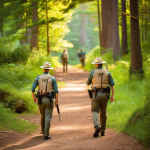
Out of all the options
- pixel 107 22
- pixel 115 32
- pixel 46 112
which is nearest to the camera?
pixel 46 112

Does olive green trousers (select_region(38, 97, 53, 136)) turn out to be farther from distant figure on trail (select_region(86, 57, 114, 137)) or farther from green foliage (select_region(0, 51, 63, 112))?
green foliage (select_region(0, 51, 63, 112))

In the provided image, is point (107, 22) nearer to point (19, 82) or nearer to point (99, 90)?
point (19, 82)

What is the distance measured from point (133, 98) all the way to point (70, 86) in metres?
6.35

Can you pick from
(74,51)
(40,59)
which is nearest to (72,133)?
(40,59)

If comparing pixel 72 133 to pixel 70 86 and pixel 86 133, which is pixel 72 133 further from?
pixel 70 86

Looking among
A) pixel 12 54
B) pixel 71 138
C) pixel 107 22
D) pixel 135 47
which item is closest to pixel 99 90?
pixel 71 138

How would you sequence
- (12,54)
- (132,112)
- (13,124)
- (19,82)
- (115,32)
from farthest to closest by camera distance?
1. (115,32)
2. (12,54)
3. (19,82)
4. (13,124)
5. (132,112)

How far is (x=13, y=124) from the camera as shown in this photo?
7.85m

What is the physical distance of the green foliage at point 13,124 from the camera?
24.7ft

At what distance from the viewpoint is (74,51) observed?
6675 cm

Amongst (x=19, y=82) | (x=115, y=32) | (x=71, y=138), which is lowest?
(x=71, y=138)

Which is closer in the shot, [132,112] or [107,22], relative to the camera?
[132,112]

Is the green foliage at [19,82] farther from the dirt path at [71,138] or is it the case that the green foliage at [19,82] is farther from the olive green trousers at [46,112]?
the olive green trousers at [46,112]

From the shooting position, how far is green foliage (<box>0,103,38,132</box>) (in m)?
7.54
